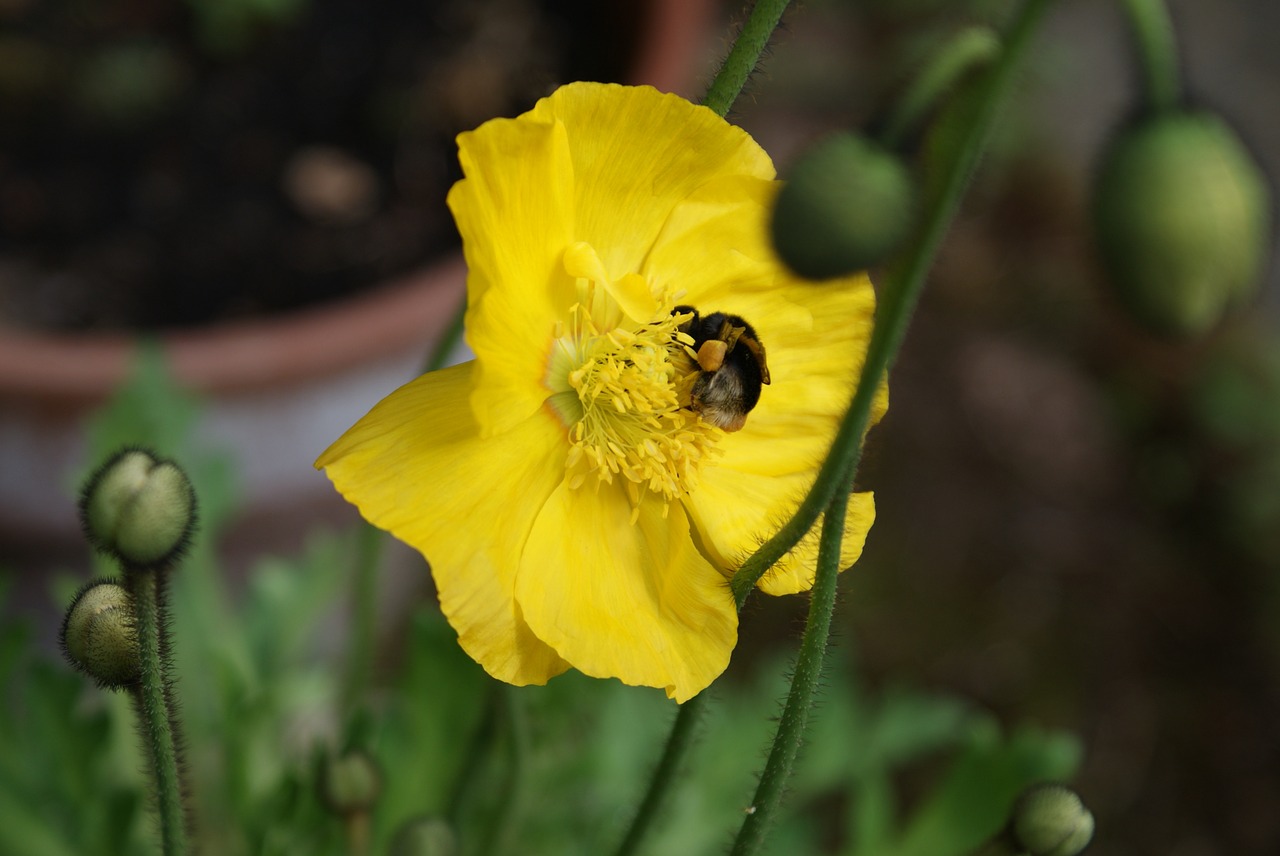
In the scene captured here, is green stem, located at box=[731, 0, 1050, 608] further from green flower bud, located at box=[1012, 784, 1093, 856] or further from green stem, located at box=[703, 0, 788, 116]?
green flower bud, located at box=[1012, 784, 1093, 856]

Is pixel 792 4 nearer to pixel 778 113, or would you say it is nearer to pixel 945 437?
pixel 945 437

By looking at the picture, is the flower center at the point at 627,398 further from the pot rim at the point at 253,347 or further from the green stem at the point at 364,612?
the pot rim at the point at 253,347

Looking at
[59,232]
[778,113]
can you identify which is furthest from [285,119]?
[778,113]

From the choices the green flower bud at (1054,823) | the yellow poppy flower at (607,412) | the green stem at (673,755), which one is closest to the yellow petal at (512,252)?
the yellow poppy flower at (607,412)

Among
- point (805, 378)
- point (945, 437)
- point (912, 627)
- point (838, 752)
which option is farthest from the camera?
point (945, 437)

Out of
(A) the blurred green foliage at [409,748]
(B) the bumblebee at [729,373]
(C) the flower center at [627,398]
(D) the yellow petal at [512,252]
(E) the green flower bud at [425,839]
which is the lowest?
(A) the blurred green foliage at [409,748]

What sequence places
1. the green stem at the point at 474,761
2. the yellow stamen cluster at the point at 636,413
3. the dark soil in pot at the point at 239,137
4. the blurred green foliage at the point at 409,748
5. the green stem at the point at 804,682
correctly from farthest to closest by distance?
the dark soil in pot at the point at 239,137
the blurred green foliage at the point at 409,748
the green stem at the point at 474,761
the yellow stamen cluster at the point at 636,413
the green stem at the point at 804,682

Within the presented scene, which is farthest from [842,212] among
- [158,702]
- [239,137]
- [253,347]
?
[239,137]
